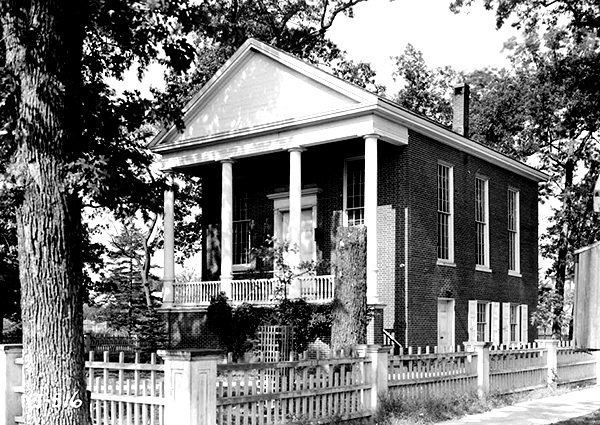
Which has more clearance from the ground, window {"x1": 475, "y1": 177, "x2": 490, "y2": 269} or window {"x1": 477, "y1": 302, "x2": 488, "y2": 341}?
window {"x1": 475, "y1": 177, "x2": 490, "y2": 269}

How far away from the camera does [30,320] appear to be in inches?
332

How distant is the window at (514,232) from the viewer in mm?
29987

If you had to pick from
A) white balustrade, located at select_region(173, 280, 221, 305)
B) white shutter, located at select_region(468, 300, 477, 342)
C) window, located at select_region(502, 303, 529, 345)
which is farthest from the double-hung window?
white balustrade, located at select_region(173, 280, 221, 305)

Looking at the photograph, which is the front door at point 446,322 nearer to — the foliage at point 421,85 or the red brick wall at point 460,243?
the red brick wall at point 460,243

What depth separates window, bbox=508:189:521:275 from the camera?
30.0 meters

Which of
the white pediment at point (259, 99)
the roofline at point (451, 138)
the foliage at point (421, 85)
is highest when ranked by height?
the foliage at point (421, 85)

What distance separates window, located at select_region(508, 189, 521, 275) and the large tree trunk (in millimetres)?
23564

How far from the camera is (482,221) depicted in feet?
A: 91.0

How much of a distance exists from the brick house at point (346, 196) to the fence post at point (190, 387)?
39.9ft

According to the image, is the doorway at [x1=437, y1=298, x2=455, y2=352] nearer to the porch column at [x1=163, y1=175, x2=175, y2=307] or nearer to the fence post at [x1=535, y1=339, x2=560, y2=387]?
the fence post at [x1=535, y1=339, x2=560, y2=387]

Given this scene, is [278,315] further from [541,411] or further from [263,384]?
[263,384]

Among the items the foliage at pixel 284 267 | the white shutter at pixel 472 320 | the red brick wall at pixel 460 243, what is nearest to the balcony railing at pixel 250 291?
the foliage at pixel 284 267

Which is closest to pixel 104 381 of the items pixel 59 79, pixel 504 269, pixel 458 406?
pixel 59 79

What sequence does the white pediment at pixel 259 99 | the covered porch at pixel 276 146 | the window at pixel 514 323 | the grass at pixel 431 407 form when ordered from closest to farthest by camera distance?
the grass at pixel 431 407 < the covered porch at pixel 276 146 < the white pediment at pixel 259 99 < the window at pixel 514 323
